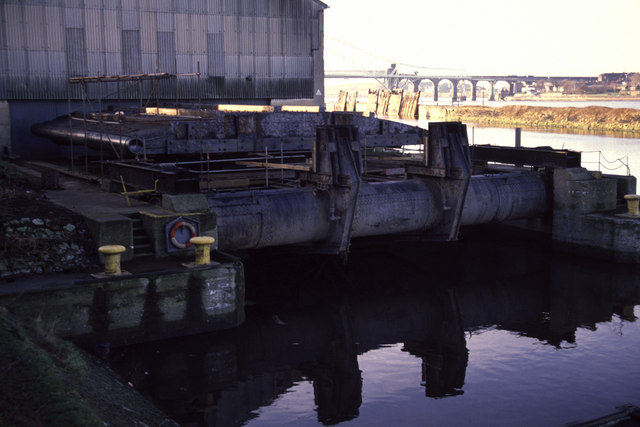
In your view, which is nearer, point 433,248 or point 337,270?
point 337,270

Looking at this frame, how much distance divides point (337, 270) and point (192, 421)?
12.0 metres

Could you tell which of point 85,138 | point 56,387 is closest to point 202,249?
point 56,387

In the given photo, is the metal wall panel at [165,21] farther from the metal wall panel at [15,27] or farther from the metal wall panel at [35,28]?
the metal wall panel at [15,27]

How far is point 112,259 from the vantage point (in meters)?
16.3

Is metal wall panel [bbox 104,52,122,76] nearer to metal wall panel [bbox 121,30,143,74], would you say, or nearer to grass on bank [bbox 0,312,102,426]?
metal wall panel [bbox 121,30,143,74]

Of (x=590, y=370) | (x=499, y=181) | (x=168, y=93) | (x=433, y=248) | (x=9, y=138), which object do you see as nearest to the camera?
(x=590, y=370)

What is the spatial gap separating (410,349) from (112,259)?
731 cm

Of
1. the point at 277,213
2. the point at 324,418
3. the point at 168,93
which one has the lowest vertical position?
the point at 324,418

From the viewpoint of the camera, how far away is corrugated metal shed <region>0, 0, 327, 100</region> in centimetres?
3416

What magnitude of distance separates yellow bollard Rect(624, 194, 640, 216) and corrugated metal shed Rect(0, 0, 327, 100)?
19.9 metres

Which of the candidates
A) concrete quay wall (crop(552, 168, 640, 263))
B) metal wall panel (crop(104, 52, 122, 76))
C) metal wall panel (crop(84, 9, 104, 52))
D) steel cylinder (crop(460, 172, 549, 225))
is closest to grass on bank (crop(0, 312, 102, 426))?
Result: steel cylinder (crop(460, 172, 549, 225))

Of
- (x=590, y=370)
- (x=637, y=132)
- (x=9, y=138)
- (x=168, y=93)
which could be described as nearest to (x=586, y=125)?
(x=637, y=132)

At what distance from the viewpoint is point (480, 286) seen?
977 inches

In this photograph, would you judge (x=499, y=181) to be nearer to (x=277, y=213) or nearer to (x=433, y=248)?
(x=433, y=248)
